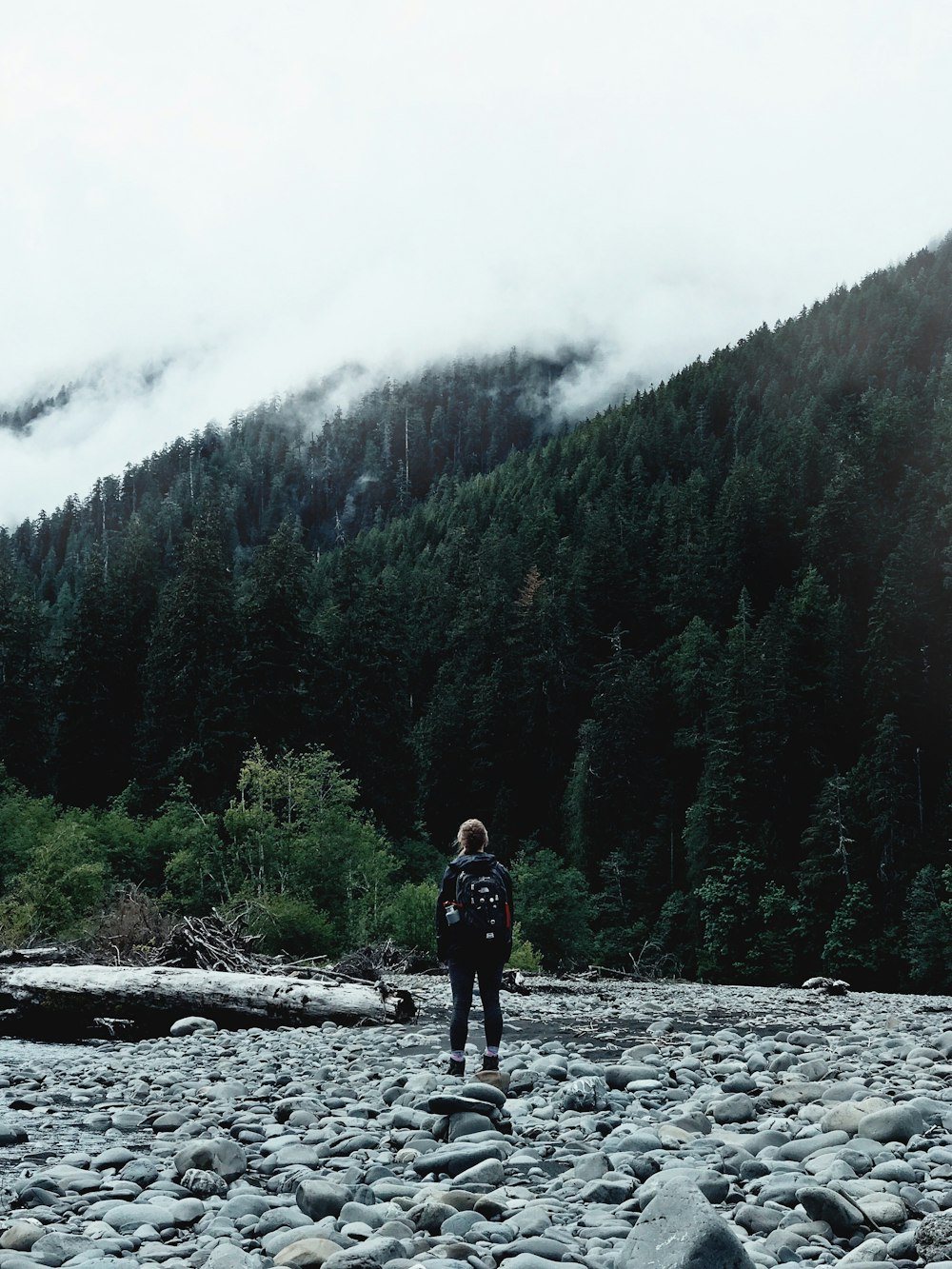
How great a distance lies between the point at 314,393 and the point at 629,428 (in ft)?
312

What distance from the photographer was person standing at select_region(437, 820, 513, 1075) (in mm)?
8609

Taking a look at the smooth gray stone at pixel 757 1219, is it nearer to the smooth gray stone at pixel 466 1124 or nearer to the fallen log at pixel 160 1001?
the smooth gray stone at pixel 466 1124

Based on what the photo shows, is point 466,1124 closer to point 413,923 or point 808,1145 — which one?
point 808,1145

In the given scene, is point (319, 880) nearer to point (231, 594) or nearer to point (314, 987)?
point (314, 987)

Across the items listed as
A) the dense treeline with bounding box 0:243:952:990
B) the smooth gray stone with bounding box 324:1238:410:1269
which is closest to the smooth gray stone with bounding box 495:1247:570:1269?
the smooth gray stone with bounding box 324:1238:410:1269

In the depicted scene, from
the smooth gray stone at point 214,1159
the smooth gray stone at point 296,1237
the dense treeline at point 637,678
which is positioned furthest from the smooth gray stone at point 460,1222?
the dense treeline at point 637,678

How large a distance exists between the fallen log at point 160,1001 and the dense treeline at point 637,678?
49.6ft

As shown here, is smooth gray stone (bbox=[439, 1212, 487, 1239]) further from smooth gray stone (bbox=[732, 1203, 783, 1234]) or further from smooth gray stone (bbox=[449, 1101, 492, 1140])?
smooth gray stone (bbox=[449, 1101, 492, 1140])

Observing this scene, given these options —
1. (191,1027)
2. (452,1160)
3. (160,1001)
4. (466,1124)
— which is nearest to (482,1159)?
(452,1160)

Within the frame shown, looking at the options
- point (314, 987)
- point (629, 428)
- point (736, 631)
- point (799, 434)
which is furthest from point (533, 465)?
point (314, 987)

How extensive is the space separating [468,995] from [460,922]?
0.64 meters

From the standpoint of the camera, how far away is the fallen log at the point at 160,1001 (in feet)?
43.8

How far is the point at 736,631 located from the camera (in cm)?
6694

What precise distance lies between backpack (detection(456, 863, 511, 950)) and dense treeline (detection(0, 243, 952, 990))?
2137cm
